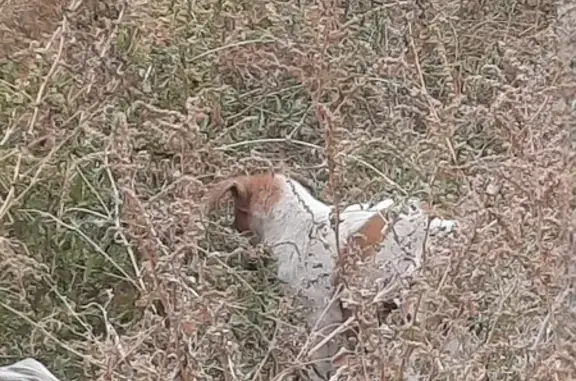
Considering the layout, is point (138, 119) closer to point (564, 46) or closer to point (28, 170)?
point (28, 170)

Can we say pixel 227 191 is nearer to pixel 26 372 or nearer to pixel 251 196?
pixel 251 196

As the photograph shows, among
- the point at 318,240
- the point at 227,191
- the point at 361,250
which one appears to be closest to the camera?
the point at 361,250

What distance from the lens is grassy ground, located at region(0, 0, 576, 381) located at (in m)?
2.42

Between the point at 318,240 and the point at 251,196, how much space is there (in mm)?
595

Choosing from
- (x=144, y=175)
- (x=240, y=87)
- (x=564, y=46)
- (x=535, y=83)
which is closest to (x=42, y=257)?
(x=144, y=175)

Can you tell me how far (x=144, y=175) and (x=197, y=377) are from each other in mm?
1201

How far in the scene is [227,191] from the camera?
3854mm

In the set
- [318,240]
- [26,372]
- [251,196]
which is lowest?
[251,196]

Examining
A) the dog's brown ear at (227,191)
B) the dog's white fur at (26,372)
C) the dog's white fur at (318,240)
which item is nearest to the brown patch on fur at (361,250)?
the dog's white fur at (318,240)

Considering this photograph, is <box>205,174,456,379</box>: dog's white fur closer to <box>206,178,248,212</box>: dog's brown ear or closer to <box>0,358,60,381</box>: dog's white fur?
<box>206,178,248,212</box>: dog's brown ear

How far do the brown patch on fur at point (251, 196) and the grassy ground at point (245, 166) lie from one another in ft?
0.17

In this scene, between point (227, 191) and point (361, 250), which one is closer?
point (361, 250)

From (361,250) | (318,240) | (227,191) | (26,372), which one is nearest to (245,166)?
(318,240)

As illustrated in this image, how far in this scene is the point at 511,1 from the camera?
17.5 ft
